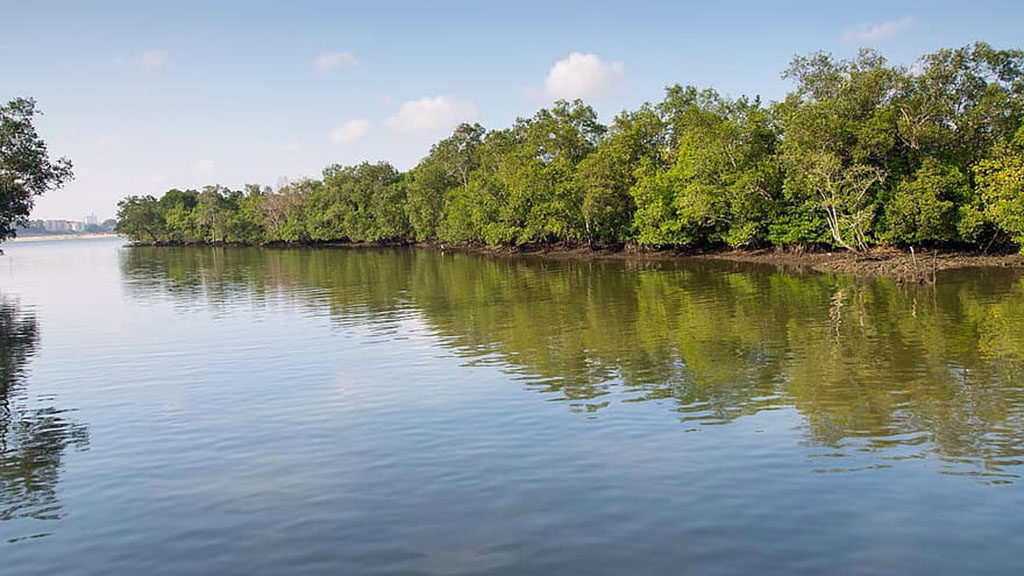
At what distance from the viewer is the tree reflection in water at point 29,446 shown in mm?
12328

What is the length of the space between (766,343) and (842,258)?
3394cm

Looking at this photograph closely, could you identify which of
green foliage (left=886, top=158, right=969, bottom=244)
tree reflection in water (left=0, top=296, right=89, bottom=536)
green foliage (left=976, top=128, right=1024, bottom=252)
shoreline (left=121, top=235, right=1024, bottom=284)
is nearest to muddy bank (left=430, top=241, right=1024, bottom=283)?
shoreline (left=121, top=235, right=1024, bottom=284)

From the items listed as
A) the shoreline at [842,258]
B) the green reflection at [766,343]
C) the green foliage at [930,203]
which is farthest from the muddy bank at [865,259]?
the green reflection at [766,343]

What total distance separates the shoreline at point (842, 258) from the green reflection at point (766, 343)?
2727 mm

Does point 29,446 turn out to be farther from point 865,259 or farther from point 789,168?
point 789,168

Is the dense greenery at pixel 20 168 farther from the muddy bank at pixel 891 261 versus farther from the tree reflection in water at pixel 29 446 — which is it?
Answer: the muddy bank at pixel 891 261

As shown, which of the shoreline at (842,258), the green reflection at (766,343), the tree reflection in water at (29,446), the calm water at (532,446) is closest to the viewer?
the calm water at (532,446)

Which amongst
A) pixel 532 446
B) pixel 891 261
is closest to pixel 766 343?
pixel 532 446

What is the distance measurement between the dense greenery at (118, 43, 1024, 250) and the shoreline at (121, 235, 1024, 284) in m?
1.27

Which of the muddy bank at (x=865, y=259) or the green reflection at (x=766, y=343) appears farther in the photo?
the muddy bank at (x=865, y=259)

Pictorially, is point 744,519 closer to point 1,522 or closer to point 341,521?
point 341,521

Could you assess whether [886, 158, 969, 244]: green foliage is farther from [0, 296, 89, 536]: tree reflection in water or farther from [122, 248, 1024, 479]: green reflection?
[0, 296, 89, 536]: tree reflection in water

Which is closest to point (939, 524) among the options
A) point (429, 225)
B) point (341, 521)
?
point (341, 521)

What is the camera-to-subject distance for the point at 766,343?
2402cm
